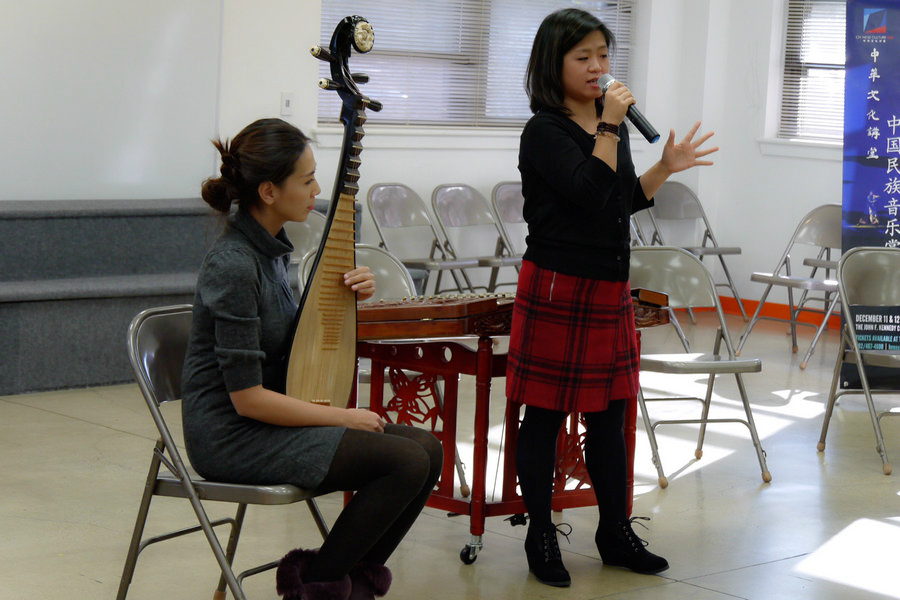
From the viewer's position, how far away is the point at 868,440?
4898 mm

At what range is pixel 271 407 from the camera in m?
2.39

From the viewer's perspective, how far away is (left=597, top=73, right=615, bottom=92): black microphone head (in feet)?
9.35

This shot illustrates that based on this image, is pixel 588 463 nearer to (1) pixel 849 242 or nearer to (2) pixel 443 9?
(1) pixel 849 242

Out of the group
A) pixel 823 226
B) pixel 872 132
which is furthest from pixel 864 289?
pixel 823 226

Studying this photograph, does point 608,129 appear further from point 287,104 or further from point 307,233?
point 287,104

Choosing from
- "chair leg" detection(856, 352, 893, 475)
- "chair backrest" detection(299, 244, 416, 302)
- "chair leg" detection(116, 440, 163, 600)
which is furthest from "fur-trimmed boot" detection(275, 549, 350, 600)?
"chair leg" detection(856, 352, 893, 475)

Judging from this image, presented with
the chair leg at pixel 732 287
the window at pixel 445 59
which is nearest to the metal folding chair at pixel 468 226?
the window at pixel 445 59

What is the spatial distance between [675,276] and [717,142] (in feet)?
13.8

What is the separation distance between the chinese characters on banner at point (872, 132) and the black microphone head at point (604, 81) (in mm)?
3008

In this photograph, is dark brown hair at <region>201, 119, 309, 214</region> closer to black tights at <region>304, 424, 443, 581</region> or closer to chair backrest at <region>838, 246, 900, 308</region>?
black tights at <region>304, 424, 443, 581</region>

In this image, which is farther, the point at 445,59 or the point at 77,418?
the point at 445,59

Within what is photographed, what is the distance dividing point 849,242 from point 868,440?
1072mm

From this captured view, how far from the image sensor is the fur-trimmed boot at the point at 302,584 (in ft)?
7.91

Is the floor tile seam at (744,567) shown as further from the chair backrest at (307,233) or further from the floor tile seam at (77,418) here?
the chair backrest at (307,233)
